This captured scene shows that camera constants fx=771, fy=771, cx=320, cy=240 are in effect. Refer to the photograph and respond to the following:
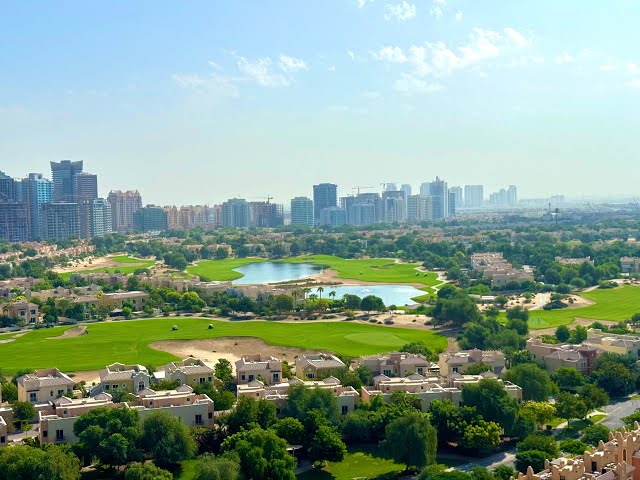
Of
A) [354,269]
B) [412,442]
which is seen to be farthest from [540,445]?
[354,269]

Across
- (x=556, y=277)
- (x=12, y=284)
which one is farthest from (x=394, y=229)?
(x=12, y=284)

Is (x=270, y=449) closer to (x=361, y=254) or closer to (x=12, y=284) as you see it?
(x=12, y=284)

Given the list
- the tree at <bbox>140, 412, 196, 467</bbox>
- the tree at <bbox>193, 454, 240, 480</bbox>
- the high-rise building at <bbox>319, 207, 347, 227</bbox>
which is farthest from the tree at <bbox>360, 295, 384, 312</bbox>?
the high-rise building at <bbox>319, 207, 347, 227</bbox>

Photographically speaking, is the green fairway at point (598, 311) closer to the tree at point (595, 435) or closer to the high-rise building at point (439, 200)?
the tree at point (595, 435)

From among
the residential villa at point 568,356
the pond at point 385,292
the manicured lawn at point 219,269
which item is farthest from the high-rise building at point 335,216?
the residential villa at point 568,356

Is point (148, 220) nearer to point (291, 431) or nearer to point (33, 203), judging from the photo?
point (33, 203)

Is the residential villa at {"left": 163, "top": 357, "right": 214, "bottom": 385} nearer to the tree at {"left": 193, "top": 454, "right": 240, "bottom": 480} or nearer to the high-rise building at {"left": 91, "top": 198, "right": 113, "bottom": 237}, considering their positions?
→ the tree at {"left": 193, "top": 454, "right": 240, "bottom": 480}
